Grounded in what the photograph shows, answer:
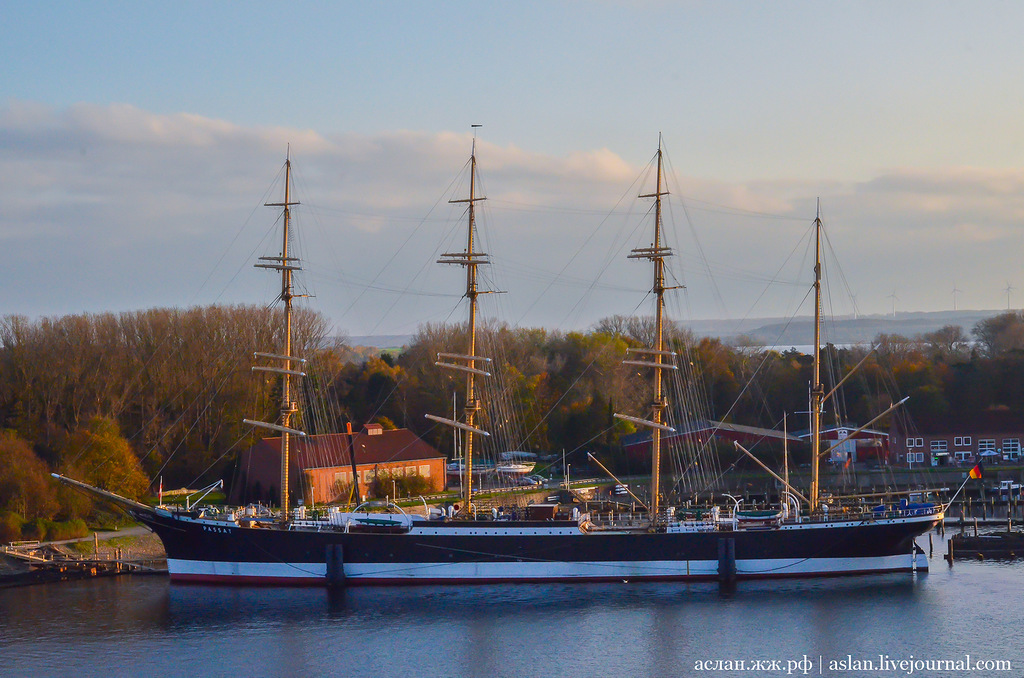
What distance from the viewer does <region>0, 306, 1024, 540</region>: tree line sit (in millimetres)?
54562

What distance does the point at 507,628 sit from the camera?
36.5m

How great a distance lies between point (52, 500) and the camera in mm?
50125

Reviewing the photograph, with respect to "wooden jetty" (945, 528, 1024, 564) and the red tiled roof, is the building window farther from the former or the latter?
the red tiled roof

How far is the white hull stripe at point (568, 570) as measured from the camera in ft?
142

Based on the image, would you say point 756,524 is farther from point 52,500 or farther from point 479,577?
point 52,500

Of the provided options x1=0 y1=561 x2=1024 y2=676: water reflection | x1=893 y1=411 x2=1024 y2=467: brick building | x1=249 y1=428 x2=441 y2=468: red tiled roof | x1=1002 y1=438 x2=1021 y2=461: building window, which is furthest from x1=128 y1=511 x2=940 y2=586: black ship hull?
x1=1002 y1=438 x2=1021 y2=461: building window

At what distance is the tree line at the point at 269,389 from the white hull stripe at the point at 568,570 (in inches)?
326

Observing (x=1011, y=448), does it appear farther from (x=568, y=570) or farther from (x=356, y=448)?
(x=568, y=570)

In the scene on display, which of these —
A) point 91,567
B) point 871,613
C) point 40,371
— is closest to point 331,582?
point 91,567

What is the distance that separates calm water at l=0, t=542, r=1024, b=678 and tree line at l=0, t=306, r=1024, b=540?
34.2 feet

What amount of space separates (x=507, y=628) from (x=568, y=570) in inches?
281

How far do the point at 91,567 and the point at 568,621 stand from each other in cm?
2055

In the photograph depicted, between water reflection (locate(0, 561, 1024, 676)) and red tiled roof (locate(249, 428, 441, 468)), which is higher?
red tiled roof (locate(249, 428, 441, 468))

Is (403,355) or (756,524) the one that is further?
(403,355)
